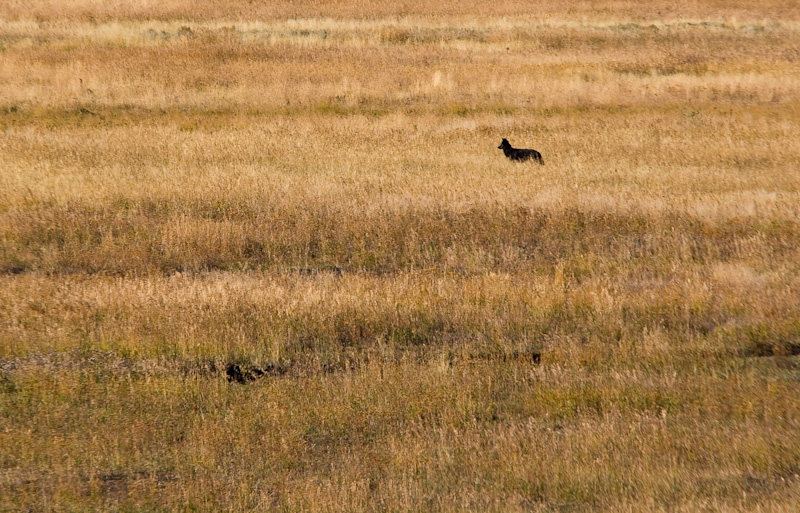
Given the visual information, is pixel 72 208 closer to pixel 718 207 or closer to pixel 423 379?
pixel 423 379

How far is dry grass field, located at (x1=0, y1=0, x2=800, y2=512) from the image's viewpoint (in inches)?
210

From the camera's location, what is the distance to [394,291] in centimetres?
901

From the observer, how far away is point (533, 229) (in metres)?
11.6

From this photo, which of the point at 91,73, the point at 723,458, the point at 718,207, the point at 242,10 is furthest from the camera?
the point at 242,10

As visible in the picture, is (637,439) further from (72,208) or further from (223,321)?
(72,208)

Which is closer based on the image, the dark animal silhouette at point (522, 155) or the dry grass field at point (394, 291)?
the dry grass field at point (394, 291)

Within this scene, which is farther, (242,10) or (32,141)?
(242,10)

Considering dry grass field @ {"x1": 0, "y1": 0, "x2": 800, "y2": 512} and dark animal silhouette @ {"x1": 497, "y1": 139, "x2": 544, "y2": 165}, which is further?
dark animal silhouette @ {"x1": 497, "y1": 139, "x2": 544, "y2": 165}

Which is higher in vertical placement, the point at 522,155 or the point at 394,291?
the point at 394,291

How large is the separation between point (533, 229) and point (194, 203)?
202 inches

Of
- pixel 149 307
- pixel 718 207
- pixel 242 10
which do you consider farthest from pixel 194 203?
pixel 242 10

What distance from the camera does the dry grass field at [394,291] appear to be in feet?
17.5

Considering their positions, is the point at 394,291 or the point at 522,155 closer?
the point at 394,291

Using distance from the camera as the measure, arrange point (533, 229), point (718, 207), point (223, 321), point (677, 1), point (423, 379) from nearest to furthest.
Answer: point (423, 379)
point (223, 321)
point (533, 229)
point (718, 207)
point (677, 1)
